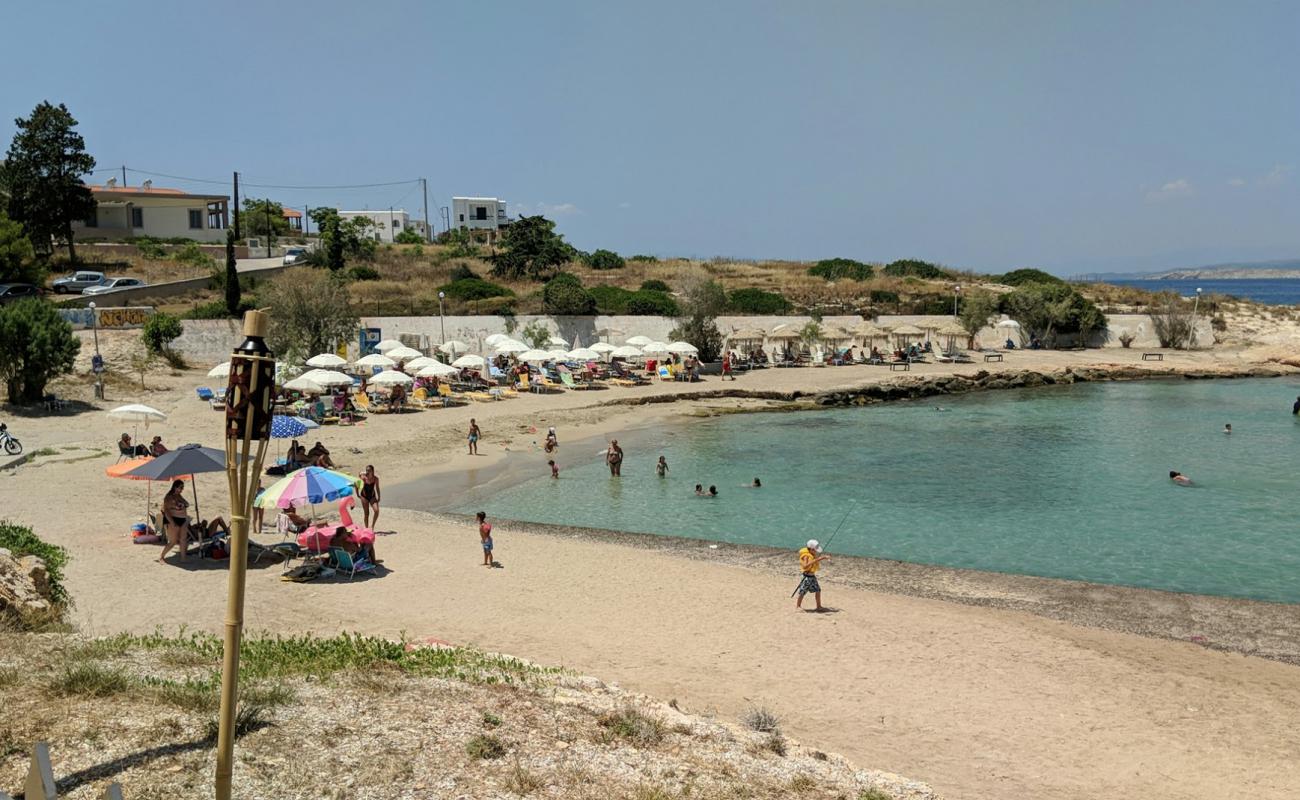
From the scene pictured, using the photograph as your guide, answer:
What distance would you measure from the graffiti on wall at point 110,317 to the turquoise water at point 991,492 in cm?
2123

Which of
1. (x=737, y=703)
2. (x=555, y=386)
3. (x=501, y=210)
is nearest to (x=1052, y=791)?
(x=737, y=703)

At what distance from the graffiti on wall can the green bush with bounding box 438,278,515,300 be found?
50.4ft

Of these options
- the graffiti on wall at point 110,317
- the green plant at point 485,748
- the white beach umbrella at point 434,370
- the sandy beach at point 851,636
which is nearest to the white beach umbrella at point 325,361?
the white beach umbrella at point 434,370

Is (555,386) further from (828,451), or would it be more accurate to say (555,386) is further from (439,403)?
(828,451)

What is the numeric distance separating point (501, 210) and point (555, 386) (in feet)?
226

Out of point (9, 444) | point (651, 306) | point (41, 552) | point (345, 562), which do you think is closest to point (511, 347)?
point (651, 306)

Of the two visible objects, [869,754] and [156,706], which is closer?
[156,706]

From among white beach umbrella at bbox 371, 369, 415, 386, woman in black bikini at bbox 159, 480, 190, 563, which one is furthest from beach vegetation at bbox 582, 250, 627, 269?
woman in black bikini at bbox 159, 480, 190, 563

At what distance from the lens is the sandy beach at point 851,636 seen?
8.48 meters

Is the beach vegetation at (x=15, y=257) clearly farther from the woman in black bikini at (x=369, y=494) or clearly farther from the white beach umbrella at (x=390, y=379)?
the woman in black bikini at (x=369, y=494)

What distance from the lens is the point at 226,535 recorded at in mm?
13664

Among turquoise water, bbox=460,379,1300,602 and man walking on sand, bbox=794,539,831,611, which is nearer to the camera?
man walking on sand, bbox=794,539,831,611

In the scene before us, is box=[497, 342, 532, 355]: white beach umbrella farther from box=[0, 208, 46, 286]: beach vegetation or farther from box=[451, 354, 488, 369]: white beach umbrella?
box=[0, 208, 46, 286]: beach vegetation

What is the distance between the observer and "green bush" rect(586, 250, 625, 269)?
228ft
